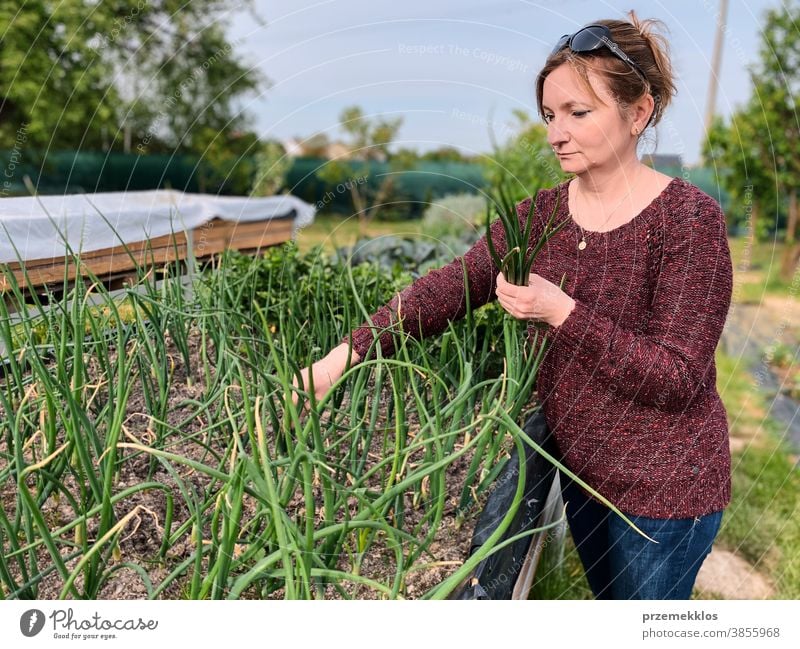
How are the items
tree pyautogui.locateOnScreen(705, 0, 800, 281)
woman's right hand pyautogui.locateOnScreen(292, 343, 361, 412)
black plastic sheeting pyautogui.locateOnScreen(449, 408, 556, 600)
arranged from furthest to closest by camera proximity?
tree pyautogui.locateOnScreen(705, 0, 800, 281)
woman's right hand pyautogui.locateOnScreen(292, 343, 361, 412)
black plastic sheeting pyautogui.locateOnScreen(449, 408, 556, 600)

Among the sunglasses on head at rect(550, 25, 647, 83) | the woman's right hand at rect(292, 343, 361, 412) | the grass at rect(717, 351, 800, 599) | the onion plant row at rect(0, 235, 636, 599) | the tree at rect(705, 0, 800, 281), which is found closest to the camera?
the onion plant row at rect(0, 235, 636, 599)

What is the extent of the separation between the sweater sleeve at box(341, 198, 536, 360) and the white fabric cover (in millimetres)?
305

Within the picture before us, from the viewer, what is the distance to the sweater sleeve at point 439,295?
4.46 ft

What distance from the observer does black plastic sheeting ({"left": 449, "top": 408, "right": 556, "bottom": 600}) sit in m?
1.01

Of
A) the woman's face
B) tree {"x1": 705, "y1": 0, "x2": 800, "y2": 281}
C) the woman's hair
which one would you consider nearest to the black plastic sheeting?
the woman's face

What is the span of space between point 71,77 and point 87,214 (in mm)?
3385

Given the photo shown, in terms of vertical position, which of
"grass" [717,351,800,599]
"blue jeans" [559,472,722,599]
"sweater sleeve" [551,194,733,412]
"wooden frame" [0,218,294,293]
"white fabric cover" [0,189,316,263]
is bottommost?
"grass" [717,351,800,599]

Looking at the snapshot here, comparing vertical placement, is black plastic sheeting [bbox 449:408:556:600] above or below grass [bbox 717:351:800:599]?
above

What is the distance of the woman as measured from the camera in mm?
1135

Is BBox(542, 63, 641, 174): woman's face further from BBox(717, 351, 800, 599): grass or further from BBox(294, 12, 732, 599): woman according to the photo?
BBox(717, 351, 800, 599): grass

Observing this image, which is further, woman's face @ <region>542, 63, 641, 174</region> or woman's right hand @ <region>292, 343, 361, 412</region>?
woman's right hand @ <region>292, 343, 361, 412</region>
